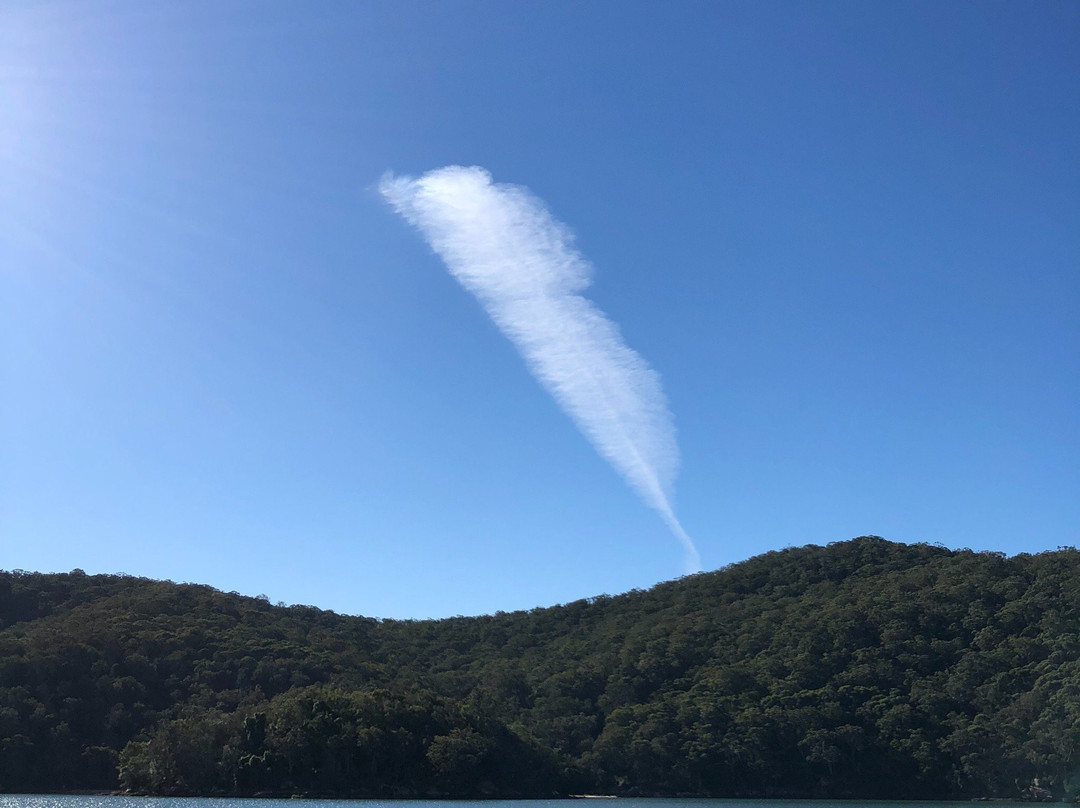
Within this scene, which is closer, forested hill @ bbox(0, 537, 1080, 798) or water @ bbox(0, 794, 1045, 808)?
water @ bbox(0, 794, 1045, 808)

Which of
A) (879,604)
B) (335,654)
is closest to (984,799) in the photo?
(879,604)

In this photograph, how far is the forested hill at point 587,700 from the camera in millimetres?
68875

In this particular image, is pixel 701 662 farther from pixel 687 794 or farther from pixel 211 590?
pixel 211 590

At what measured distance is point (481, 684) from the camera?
326 ft

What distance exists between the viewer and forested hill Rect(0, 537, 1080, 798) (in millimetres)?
68875

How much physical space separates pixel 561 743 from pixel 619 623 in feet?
85.7

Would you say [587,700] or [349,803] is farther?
[587,700]

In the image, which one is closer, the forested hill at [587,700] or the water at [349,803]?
the water at [349,803]

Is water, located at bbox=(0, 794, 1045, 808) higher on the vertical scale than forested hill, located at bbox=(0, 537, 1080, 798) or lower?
lower

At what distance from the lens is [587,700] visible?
305 feet

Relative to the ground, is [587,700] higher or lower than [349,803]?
higher

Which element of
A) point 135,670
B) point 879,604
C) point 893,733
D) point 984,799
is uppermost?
point 879,604

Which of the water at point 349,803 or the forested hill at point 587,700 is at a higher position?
the forested hill at point 587,700

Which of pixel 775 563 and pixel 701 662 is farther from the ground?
pixel 775 563
